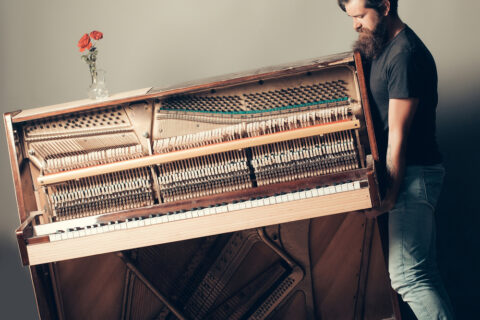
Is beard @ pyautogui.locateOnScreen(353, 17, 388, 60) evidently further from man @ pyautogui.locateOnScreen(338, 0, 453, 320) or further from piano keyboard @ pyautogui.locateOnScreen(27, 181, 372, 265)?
piano keyboard @ pyautogui.locateOnScreen(27, 181, 372, 265)

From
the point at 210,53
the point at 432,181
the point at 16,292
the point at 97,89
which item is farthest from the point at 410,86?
the point at 16,292

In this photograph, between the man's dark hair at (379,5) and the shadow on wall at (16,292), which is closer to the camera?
the man's dark hair at (379,5)

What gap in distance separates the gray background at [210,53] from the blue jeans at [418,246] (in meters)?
0.94

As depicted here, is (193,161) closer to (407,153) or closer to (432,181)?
(407,153)

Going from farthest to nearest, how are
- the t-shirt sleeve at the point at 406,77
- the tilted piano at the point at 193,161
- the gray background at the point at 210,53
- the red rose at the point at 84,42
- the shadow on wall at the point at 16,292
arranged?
the shadow on wall at the point at 16,292, the gray background at the point at 210,53, the red rose at the point at 84,42, the tilted piano at the point at 193,161, the t-shirt sleeve at the point at 406,77

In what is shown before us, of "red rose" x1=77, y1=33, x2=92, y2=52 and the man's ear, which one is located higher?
"red rose" x1=77, y1=33, x2=92, y2=52

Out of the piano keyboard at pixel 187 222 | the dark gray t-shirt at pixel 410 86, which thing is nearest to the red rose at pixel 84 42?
the piano keyboard at pixel 187 222

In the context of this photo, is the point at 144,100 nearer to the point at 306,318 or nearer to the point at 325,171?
the point at 325,171

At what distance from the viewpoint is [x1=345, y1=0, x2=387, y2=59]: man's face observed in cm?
237

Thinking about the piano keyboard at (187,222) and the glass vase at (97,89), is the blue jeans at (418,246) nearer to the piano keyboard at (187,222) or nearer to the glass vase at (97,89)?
the piano keyboard at (187,222)

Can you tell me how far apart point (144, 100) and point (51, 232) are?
2.63 feet

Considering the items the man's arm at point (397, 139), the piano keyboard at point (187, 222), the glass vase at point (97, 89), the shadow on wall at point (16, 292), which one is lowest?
the shadow on wall at point (16, 292)

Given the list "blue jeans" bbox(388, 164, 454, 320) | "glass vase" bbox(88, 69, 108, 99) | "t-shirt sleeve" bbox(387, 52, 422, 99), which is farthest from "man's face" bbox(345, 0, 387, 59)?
"glass vase" bbox(88, 69, 108, 99)

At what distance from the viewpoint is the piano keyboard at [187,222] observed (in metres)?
2.39
